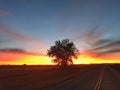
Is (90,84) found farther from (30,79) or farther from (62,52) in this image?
(62,52)

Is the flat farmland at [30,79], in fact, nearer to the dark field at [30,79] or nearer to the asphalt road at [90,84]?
the dark field at [30,79]

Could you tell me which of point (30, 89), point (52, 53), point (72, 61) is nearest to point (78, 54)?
point (72, 61)

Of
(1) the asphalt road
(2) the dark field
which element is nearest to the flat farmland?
(2) the dark field

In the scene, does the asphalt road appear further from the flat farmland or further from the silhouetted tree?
the silhouetted tree

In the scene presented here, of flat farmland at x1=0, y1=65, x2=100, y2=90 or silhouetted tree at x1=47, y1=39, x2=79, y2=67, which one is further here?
silhouetted tree at x1=47, y1=39, x2=79, y2=67

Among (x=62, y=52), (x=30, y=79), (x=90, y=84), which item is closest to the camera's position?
(x=90, y=84)

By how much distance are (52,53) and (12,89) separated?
2917 inches

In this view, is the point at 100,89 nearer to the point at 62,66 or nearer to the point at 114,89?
the point at 114,89

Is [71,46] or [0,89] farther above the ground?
[71,46]

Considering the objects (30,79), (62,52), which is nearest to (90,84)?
(30,79)

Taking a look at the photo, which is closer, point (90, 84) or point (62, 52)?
point (90, 84)

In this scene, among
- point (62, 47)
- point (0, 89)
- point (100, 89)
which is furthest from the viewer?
point (62, 47)

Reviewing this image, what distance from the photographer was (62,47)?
3871 inches

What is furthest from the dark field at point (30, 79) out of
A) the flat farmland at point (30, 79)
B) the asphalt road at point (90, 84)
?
the asphalt road at point (90, 84)
